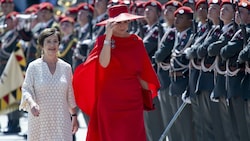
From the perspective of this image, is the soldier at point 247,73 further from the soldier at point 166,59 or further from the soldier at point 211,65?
the soldier at point 166,59

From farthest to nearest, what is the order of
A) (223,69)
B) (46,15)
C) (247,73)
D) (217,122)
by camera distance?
1. (46,15)
2. (217,122)
3. (223,69)
4. (247,73)

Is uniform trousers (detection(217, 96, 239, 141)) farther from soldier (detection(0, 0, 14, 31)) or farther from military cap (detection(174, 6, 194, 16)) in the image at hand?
soldier (detection(0, 0, 14, 31))

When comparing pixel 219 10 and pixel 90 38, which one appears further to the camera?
pixel 90 38

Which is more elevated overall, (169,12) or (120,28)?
(169,12)

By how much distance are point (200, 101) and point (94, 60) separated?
2147 millimetres

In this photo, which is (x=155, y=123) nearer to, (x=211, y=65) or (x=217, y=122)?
(x=217, y=122)

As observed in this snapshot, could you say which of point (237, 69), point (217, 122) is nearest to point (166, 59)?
point (217, 122)

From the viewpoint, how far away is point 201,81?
11.3m

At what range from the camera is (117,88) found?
959cm

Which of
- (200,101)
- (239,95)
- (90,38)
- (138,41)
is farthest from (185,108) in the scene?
(90,38)

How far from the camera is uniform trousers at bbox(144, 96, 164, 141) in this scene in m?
12.6

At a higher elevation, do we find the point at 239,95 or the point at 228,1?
the point at 228,1

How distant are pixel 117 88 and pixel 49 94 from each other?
63 cm

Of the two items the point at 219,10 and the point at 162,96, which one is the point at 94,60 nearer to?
the point at 219,10
